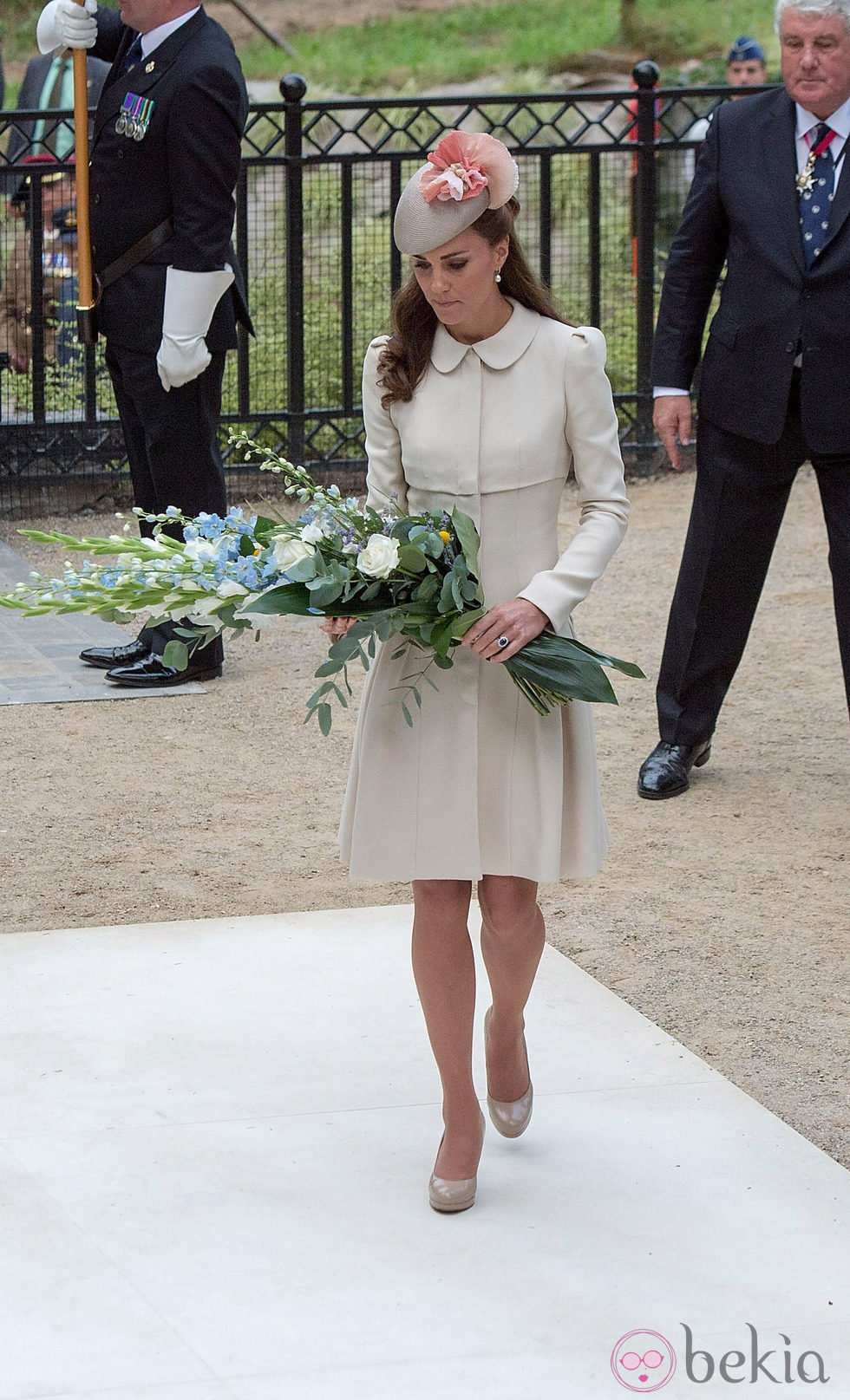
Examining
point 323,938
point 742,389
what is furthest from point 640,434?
point 323,938

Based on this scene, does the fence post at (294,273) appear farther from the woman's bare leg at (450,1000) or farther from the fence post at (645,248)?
the woman's bare leg at (450,1000)

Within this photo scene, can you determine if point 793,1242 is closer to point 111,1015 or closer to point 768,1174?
point 768,1174

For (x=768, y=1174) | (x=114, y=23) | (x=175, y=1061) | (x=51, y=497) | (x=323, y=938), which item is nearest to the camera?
(x=768, y=1174)

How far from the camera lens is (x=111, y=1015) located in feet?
12.3

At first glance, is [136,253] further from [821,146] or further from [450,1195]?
[450,1195]

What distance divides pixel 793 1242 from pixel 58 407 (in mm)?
7047

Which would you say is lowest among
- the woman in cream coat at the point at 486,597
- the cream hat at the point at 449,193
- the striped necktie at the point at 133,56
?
the woman in cream coat at the point at 486,597

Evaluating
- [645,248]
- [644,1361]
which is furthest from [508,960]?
[645,248]

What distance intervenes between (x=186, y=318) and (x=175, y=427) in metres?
0.39

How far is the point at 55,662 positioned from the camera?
21.3ft

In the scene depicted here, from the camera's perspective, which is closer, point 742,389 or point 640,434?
Result: point 742,389

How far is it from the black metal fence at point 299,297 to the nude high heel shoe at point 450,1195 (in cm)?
647

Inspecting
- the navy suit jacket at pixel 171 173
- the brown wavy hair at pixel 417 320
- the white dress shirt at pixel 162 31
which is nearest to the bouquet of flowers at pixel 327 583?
the brown wavy hair at pixel 417 320

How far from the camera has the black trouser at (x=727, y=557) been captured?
16.1ft
